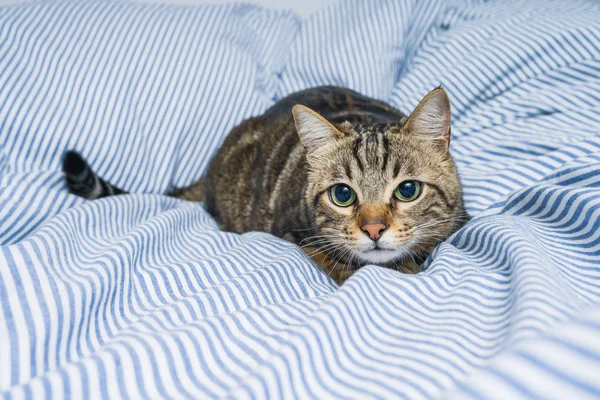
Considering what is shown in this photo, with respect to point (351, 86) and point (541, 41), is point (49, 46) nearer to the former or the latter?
point (351, 86)

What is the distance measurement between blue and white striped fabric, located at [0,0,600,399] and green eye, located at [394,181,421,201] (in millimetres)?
154

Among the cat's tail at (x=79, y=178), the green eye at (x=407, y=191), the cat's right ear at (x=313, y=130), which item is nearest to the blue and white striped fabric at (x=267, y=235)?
the cat's tail at (x=79, y=178)

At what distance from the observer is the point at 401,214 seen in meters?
1.17

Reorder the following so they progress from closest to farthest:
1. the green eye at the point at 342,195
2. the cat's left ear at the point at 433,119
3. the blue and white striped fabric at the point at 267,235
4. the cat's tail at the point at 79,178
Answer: the blue and white striped fabric at the point at 267,235 → the cat's left ear at the point at 433,119 → the green eye at the point at 342,195 → the cat's tail at the point at 79,178

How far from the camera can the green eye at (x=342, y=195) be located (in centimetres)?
123

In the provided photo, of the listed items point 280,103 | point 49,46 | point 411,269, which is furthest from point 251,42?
point 411,269

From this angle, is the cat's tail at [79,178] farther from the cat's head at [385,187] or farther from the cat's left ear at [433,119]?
the cat's left ear at [433,119]

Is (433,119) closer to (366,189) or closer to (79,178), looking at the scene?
(366,189)

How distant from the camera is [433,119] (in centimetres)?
119

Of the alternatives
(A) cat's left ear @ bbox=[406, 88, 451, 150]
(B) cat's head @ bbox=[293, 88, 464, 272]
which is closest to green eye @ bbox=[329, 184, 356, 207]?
(B) cat's head @ bbox=[293, 88, 464, 272]

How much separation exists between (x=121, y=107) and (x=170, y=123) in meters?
0.17

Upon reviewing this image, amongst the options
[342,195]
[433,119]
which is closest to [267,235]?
[342,195]

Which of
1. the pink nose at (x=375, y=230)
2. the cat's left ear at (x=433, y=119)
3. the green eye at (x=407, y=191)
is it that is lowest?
the pink nose at (x=375, y=230)

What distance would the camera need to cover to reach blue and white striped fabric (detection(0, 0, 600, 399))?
24.5 inches
